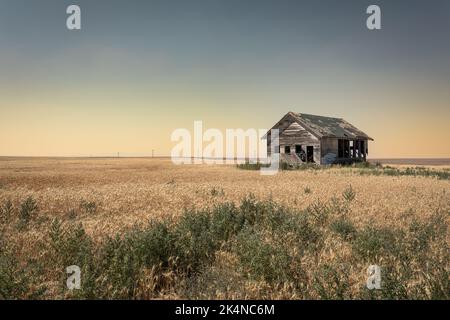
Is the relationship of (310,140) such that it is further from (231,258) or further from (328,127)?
(231,258)

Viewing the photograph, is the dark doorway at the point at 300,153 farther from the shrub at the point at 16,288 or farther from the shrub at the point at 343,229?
the shrub at the point at 16,288

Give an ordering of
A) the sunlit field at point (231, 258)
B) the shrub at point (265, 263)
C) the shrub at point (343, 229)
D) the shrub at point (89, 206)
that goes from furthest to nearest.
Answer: the shrub at point (89, 206) → the shrub at point (343, 229) → the shrub at point (265, 263) → the sunlit field at point (231, 258)

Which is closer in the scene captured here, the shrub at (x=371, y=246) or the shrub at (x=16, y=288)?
the shrub at (x=16, y=288)

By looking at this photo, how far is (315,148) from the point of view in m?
34.0

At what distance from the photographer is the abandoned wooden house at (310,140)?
33.9 meters

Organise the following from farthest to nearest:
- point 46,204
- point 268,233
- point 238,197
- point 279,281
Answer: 1. point 238,197
2. point 46,204
3. point 268,233
4. point 279,281

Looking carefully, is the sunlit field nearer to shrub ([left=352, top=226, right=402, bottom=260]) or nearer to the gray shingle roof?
shrub ([left=352, top=226, right=402, bottom=260])

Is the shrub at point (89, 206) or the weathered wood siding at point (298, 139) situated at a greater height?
the weathered wood siding at point (298, 139)

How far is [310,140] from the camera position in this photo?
112ft

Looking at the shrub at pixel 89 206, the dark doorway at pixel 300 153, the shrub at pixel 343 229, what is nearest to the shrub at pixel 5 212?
the shrub at pixel 89 206
